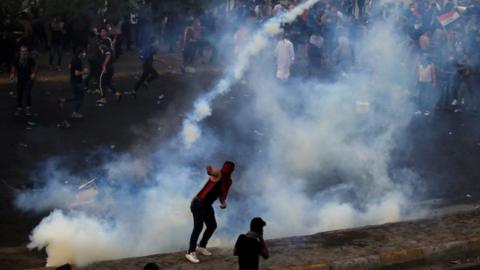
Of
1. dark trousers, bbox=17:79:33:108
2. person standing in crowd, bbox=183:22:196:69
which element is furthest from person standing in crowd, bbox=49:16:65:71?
dark trousers, bbox=17:79:33:108

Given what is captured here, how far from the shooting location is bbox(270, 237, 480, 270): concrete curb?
9312 millimetres

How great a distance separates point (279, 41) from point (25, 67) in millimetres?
5916

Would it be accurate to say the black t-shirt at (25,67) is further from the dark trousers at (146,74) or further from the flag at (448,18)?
the flag at (448,18)

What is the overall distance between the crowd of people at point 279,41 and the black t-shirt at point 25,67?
0.06 ft

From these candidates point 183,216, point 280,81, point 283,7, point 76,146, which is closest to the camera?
point 183,216

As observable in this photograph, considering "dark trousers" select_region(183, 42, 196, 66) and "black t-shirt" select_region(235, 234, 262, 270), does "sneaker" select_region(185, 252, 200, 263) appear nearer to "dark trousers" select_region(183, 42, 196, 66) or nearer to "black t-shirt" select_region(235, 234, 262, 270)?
"black t-shirt" select_region(235, 234, 262, 270)

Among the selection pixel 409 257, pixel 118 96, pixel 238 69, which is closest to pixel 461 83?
pixel 238 69

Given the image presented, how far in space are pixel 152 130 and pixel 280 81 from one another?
12.9 feet

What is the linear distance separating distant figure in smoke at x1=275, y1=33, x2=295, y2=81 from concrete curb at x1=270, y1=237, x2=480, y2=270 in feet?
26.4

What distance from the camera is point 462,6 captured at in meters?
21.5

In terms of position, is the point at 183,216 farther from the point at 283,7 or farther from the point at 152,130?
the point at 283,7

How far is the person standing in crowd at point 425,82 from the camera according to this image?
1789cm

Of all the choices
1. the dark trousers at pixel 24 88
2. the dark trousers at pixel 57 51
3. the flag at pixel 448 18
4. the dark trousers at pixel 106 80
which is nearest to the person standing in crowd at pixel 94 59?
the dark trousers at pixel 106 80

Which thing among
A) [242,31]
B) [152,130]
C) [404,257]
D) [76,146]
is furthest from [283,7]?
[404,257]
